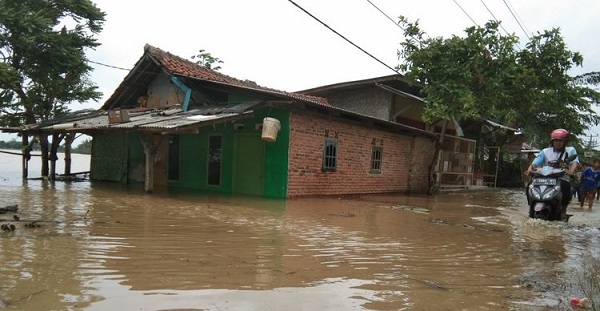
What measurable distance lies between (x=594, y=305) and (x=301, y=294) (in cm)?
208

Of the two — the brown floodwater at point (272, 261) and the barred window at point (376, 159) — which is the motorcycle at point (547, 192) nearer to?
the brown floodwater at point (272, 261)

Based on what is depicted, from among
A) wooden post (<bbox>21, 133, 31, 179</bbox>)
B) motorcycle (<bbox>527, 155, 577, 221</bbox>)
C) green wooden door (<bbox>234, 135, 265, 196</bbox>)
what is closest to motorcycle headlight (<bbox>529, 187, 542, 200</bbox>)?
motorcycle (<bbox>527, 155, 577, 221</bbox>)

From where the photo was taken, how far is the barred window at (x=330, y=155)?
12844 millimetres

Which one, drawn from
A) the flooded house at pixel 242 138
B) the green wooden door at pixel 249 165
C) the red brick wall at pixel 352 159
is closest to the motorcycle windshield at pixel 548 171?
the flooded house at pixel 242 138

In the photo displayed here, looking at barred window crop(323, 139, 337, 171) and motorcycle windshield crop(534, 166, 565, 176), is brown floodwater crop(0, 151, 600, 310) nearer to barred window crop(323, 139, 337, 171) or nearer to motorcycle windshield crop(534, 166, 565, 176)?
motorcycle windshield crop(534, 166, 565, 176)

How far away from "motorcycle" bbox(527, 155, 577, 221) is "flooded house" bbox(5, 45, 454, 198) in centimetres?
569

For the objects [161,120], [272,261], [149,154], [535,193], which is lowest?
[272,261]

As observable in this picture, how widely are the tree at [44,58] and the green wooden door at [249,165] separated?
25.5ft

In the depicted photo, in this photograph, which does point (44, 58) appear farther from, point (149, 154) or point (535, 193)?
point (535, 193)

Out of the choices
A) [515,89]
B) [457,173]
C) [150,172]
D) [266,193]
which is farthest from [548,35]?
[150,172]

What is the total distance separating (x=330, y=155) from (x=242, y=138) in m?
2.60

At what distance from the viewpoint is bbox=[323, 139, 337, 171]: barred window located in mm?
12844

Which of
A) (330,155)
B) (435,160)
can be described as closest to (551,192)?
(330,155)

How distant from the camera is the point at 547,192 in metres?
7.27
